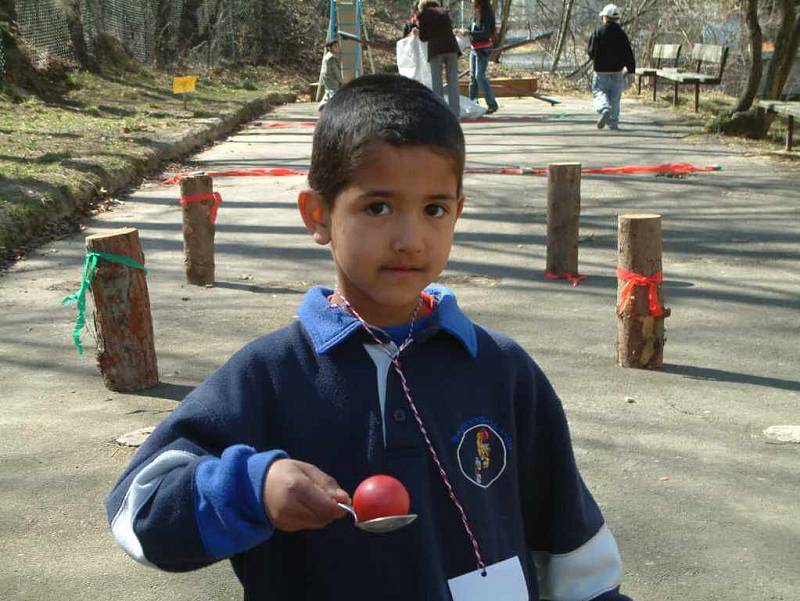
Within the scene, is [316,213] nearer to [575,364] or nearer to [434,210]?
[434,210]

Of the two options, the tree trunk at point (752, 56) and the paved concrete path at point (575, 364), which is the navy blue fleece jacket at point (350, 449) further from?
the tree trunk at point (752, 56)

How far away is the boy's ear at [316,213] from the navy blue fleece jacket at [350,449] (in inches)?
4.9

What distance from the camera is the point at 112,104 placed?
19.5m

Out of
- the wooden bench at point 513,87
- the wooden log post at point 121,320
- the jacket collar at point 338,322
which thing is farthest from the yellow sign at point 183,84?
the jacket collar at point 338,322

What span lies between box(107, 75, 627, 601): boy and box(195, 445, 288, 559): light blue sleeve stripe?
2 centimetres

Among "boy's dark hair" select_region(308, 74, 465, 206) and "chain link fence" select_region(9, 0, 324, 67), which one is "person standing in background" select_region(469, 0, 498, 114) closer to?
"chain link fence" select_region(9, 0, 324, 67)

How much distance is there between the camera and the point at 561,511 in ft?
7.44

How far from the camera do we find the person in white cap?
18.6 m

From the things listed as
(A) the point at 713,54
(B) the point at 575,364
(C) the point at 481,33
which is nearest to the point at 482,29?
(C) the point at 481,33

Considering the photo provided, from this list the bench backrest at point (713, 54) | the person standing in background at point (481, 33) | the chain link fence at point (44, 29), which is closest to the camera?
the person standing in background at point (481, 33)

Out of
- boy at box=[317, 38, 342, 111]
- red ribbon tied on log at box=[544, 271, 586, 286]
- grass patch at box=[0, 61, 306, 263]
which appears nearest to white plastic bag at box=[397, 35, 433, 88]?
boy at box=[317, 38, 342, 111]

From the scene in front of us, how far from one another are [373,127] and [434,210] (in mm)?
190

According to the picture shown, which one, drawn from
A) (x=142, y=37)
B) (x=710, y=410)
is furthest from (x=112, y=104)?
(x=710, y=410)

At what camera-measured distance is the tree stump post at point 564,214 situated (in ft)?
26.3
